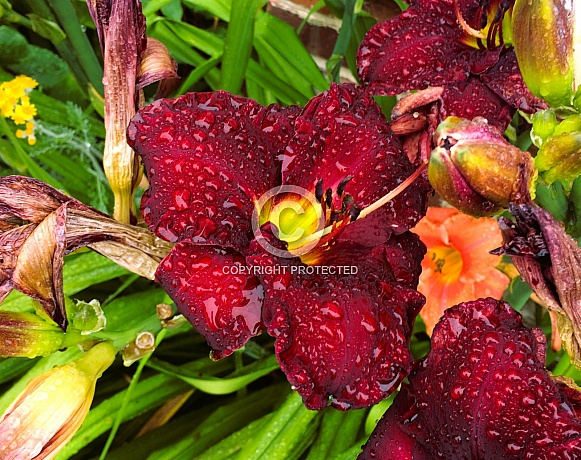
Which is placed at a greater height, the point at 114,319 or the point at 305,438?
the point at 114,319

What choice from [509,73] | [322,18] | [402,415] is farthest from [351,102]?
[322,18]

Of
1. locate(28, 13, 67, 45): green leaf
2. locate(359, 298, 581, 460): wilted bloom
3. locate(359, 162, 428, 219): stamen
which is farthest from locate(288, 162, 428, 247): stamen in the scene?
locate(28, 13, 67, 45): green leaf

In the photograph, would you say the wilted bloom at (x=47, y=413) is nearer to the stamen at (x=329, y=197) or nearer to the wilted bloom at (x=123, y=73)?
the wilted bloom at (x=123, y=73)

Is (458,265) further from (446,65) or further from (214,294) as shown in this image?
(214,294)

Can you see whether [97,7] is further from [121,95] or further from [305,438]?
[305,438]

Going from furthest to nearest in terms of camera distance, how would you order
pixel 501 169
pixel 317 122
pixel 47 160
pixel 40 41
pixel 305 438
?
pixel 40 41 < pixel 47 160 < pixel 305 438 < pixel 317 122 < pixel 501 169

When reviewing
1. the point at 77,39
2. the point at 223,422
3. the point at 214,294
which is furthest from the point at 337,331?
the point at 77,39

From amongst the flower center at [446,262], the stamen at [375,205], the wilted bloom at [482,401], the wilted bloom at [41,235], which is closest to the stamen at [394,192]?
the stamen at [375,205]
